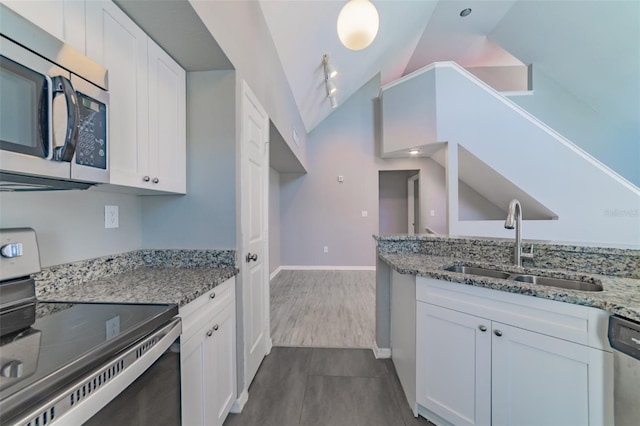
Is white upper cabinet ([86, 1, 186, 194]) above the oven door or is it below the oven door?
above

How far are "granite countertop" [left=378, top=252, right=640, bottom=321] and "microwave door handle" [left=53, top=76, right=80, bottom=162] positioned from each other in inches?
61.8

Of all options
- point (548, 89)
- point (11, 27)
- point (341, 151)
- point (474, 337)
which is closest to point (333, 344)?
point (474, 337)

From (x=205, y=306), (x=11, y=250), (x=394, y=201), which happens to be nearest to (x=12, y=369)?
(x=11, y=250)

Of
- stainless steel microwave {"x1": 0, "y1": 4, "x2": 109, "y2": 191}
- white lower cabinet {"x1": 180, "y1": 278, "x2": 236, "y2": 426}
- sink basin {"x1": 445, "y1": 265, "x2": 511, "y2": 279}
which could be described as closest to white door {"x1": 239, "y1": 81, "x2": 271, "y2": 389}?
white lower cabinet {"x1": 180, "y1": 278, "x2": 236, "y2": 426}

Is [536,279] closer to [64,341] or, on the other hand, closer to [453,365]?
[453,365]

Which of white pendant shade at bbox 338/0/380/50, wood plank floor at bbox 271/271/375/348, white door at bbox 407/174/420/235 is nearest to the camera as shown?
white pendant shade at bbox 338/0/380/50

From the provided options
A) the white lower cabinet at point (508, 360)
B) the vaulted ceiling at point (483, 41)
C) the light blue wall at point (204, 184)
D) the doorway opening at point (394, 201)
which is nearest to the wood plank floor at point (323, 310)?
the white lower cabinet at point (508, 360)

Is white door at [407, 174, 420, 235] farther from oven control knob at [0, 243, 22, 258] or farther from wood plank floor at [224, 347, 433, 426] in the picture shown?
oven control knob at [0, 243, 22, 258]

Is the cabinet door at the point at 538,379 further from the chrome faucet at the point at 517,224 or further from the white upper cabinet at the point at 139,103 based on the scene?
the white upper cabinet at the point at 139,103

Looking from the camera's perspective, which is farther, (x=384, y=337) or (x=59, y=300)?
(x=384, y=337)

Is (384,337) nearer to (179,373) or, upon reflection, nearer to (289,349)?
(289,349)

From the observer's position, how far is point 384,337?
2.03m

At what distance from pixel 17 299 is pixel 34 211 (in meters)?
0.35

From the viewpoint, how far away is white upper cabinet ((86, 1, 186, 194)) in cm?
101
